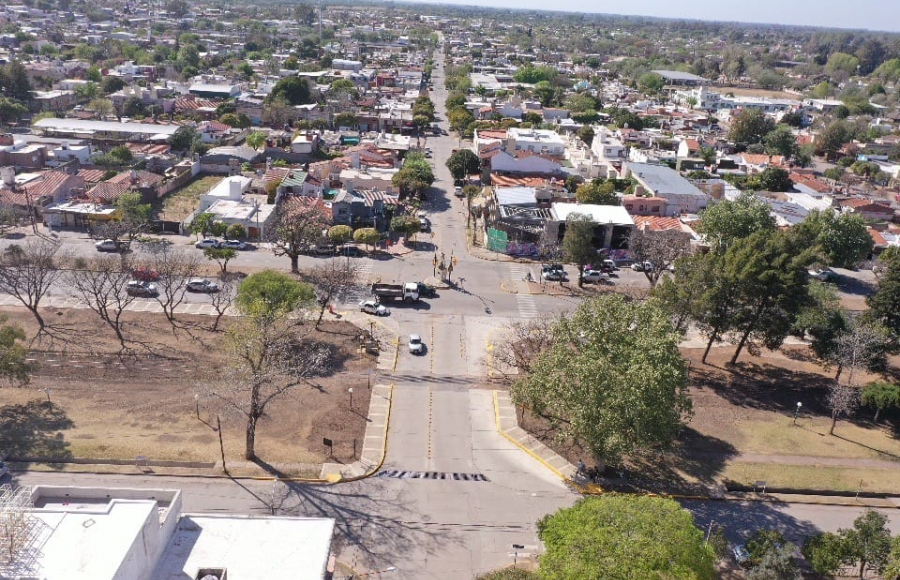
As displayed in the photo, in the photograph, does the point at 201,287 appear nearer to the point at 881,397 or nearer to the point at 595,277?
the point at 595,277

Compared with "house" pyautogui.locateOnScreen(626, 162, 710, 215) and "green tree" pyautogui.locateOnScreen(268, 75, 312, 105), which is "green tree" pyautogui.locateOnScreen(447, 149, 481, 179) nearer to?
"house" pyautogui.locateOnScreen(626, 162, 710, 215)

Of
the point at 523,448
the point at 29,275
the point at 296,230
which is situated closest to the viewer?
the point at 523,448

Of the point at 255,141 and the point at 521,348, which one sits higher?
the point at 255,141

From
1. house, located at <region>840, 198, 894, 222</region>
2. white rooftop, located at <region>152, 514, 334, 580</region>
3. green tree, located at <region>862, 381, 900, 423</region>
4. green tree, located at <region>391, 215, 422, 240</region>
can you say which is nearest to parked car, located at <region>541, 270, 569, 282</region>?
green tree, located at <region>391, 215, 422, 240</region>

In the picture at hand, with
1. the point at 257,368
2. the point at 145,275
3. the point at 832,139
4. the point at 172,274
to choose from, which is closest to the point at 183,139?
the point at 145,275

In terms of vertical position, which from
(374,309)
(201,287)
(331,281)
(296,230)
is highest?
(296,230)

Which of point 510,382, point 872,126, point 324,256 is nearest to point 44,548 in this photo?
point 510,382

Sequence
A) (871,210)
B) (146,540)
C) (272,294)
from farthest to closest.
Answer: (871,210) < (272,294) < (146,540)
